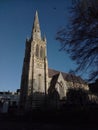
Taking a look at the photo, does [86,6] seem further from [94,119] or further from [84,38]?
[94,119]

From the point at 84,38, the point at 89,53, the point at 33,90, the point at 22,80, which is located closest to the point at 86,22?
the point at 84,38

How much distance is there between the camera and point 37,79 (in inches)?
2312

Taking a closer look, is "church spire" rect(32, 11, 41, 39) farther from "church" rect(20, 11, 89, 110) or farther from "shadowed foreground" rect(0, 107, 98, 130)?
"shadowed foreground" rect(0, 107, 98, 130)

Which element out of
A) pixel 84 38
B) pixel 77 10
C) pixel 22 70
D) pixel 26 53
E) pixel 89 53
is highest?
pixel 26 53

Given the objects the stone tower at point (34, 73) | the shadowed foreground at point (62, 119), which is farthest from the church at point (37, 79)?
the shadowed foreground at point (62, 119)

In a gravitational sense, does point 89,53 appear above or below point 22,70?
below

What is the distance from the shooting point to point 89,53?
52.9ft

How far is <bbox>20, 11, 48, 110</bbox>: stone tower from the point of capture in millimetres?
55500

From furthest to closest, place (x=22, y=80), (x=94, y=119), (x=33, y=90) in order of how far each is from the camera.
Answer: (x=22, y=80) < (x=33, y=90) < (x=94, y=119)

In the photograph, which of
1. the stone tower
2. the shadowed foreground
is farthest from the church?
the shadowed foreground

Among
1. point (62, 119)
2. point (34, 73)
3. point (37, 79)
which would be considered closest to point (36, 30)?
point (34, 73)

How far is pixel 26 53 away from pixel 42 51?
18.0 ft

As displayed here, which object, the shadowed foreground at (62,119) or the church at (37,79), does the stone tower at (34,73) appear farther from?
the shadowed foreground at (62,119)

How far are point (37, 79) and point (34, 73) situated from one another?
209 cm
